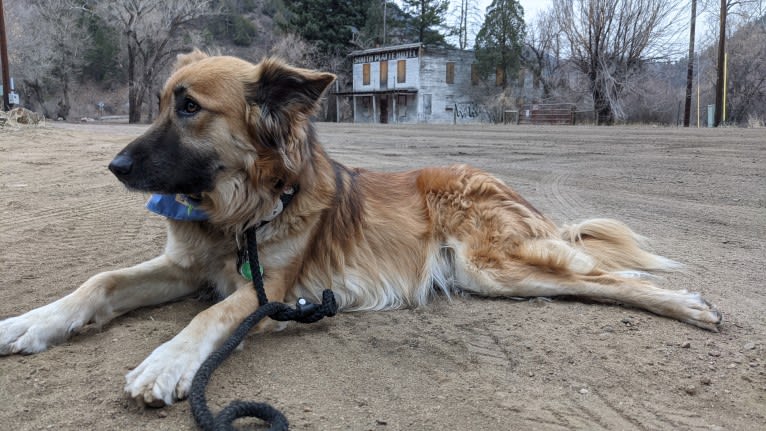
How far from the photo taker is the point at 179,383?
7.63 feet

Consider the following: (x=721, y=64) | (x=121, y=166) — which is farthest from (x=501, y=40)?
(x=121, y=166)

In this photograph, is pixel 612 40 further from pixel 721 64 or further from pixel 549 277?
pixel 549 277

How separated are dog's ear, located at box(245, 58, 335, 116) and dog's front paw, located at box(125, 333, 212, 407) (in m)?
1.41

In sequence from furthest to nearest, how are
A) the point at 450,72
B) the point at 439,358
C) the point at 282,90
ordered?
the point at 450,72 < the point at 282,90 < the point at 439,358

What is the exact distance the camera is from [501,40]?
158ft

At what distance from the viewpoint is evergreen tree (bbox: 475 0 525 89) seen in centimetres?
4731

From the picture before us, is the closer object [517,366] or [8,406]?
[8,406]

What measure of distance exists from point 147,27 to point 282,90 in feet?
132

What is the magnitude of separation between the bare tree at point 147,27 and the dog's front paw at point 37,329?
132ft

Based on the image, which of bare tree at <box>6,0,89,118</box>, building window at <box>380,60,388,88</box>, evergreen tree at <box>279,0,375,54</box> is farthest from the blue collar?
evergreen tree at <box>279,0,375,54</box>

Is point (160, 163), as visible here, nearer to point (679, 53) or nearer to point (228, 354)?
point (228, 354)

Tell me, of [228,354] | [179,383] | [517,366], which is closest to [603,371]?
[517,366]

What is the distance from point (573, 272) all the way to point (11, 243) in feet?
14.6

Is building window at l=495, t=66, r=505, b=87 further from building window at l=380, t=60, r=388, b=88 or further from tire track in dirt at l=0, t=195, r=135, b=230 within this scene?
tire track in dirt at l=0, t=195, r=135, b=230
